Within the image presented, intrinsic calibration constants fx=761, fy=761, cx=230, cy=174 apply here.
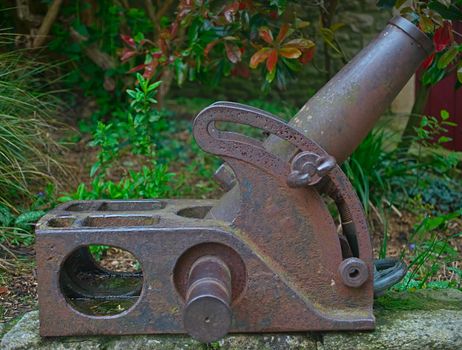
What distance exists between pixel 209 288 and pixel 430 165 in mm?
3160

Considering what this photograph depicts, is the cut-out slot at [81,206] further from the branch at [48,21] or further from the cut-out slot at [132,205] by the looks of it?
the branch at [48,21]

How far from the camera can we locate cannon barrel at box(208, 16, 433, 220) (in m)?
2.67

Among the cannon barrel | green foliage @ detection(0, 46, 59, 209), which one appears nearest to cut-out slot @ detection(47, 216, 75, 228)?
the cannon barrel

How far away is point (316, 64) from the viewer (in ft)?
24.1

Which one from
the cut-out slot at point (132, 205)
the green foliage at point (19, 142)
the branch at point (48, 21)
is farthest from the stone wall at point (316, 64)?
the cut-out slot at point (132, 205)

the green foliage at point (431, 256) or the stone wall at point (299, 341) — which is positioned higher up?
the stone wall at point (299, 341)

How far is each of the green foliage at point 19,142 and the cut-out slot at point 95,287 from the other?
1066 millimetres

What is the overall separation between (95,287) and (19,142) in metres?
1.62

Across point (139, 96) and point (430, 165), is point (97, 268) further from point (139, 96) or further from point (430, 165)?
point (430, 165)

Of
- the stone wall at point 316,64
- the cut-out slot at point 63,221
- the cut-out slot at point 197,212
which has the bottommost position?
the stone wall at point 316,64

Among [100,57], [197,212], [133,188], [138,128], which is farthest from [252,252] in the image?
[100,57]

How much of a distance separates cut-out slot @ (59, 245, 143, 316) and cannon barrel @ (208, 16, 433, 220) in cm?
53

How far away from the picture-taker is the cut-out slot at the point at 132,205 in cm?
301

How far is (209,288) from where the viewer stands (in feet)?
7.84
